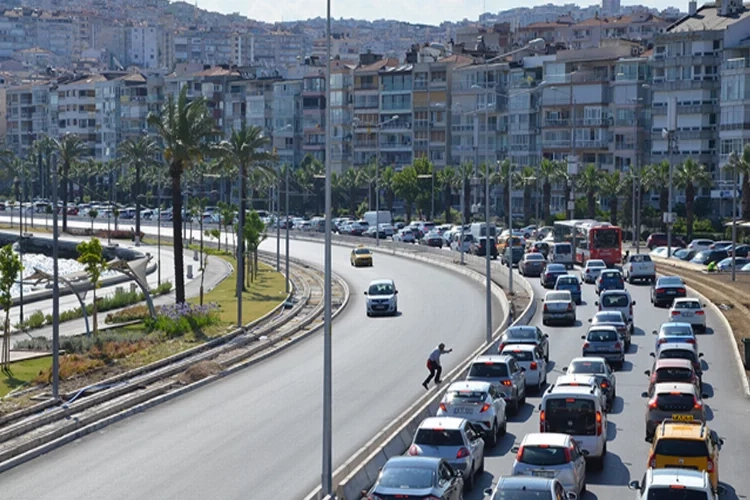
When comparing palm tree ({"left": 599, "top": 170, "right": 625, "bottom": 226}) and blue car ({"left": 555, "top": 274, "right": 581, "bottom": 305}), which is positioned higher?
palm tree ({"left": 599, "top": 170, "right": 625, "bottom": 226})

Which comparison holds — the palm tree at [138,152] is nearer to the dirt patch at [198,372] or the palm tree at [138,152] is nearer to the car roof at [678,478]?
the dirt patch at [198,372]

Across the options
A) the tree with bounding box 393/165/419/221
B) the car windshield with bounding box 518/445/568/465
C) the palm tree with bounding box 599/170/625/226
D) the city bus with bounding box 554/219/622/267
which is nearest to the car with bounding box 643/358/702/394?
the car windshield with bounding box 518/445/568/465

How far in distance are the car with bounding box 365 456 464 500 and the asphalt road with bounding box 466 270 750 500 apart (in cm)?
273

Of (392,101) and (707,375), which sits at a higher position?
(392,101)

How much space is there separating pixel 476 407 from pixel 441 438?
427cm

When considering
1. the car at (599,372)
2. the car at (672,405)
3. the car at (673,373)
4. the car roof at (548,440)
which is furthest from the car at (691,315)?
the car roof at (548,440)

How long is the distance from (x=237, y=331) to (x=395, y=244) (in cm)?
4585

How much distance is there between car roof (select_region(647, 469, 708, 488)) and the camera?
21.7 metres

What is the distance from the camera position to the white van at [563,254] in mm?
79812

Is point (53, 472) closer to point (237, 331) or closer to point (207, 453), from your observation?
Answer: point (207, 453)

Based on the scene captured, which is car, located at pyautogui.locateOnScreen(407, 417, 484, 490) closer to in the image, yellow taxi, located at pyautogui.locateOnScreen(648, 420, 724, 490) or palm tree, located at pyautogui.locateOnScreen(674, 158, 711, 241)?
yellow taxi, located at pyautogui.locateOnScreen(648, 420, 724, 490)

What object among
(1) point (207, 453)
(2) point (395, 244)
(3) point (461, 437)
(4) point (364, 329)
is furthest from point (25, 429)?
(2) point (395, 244)

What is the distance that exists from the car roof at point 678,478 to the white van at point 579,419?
19.0ft

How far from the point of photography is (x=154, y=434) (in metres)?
33.6
